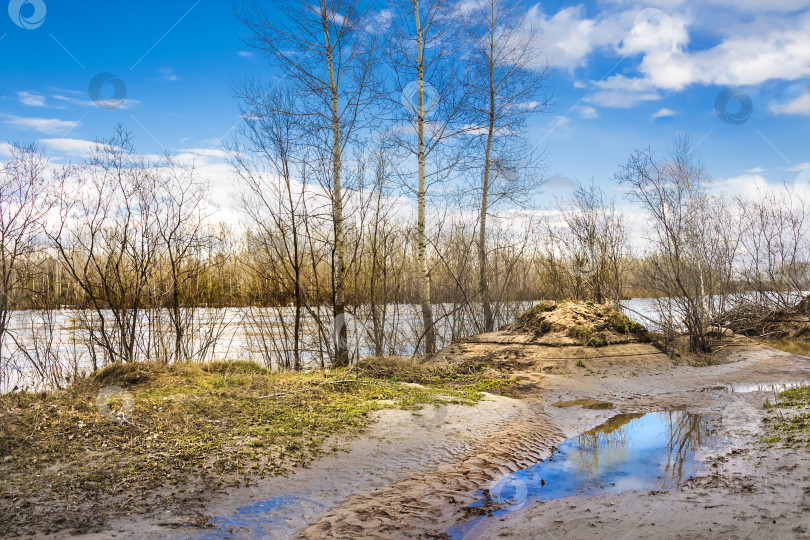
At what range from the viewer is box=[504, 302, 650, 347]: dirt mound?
42.1ft

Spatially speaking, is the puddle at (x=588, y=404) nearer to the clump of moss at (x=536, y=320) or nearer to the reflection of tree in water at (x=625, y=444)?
the reflection of tree in water at (x=625, y=444)

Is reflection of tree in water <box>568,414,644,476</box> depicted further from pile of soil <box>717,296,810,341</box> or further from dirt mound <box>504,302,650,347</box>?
pile of soil <box>717,296,810,341</box>

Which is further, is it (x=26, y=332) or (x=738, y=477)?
(x=26, y=332)

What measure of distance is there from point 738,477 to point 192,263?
13159 mm

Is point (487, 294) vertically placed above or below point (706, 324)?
above

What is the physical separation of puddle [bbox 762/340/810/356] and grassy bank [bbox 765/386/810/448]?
8.02 m

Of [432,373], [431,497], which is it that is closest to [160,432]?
[431,497]

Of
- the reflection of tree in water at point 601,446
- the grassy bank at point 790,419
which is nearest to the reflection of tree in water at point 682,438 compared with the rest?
the reflection of tree in water at point 601,446

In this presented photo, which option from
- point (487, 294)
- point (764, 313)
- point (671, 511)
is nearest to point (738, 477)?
point (671, 511)

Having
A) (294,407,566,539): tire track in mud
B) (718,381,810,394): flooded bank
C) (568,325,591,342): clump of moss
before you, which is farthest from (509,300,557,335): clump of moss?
(294,407,566,539): tire track in mud

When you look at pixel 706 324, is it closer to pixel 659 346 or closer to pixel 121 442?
pixel 659 346

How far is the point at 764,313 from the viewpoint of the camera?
60.2 feet

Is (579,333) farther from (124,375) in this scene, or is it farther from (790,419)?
(124,375)

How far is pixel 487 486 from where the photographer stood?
5297 millimetres
